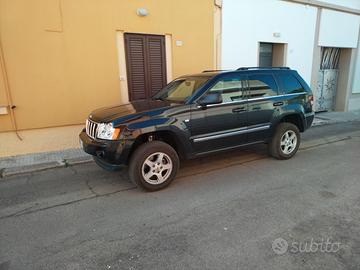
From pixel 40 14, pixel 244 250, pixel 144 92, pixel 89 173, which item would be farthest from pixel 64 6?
pixel 244 250

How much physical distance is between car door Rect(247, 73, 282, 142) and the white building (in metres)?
3.57

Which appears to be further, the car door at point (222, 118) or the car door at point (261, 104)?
the car door at point (261, 104)

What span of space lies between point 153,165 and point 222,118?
1474 mm

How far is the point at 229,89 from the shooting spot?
15.2 feet

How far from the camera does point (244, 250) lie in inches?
104

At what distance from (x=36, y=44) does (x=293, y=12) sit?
28.7 ft

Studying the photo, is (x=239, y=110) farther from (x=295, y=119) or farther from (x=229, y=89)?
(x=295, y=119)

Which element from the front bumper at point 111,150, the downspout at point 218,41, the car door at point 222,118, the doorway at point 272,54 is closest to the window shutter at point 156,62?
the downspout at point 218,41

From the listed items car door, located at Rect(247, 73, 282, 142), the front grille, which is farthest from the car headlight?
car door, located at Rect(247, 73, 282, 142)

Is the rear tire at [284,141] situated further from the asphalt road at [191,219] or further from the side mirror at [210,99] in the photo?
the side mirror at [210,99]

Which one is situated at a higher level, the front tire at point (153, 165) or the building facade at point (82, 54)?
the building facade at point (82, 54)

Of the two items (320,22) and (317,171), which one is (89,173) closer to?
(317,171)

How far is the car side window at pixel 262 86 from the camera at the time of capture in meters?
4.87

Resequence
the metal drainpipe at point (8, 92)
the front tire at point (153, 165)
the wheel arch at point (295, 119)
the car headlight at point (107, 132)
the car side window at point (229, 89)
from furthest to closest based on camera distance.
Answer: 1. the metal drainpipe at point (8, 92)
2. the wheel arch at point (295, 119)
3. the car side window at point (229, 89)
4. the front tire at point (153, 165)
5. the car headlight at point (107, 132)
